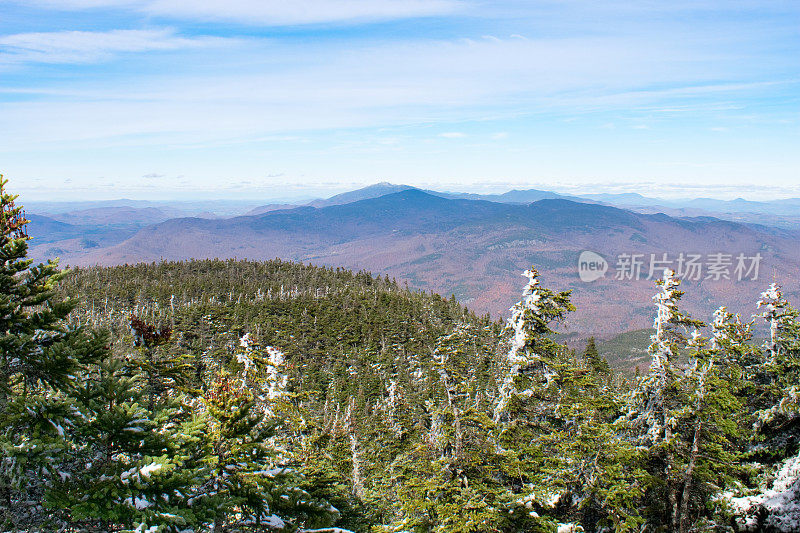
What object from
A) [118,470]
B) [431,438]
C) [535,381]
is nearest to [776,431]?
[535,381]

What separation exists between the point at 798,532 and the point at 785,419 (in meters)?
4.22

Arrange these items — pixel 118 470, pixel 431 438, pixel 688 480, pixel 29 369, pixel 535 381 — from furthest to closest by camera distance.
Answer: pixel 535 381 < pixel 688 480 < pixel 431 438 < pixel 29 369 < pixel 118 470

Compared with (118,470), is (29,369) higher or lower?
higher

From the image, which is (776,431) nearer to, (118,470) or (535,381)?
(535,381)

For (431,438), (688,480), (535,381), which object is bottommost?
(688,480)

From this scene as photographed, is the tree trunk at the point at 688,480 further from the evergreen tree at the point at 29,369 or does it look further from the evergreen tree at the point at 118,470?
the evergreen tree at the point at 29,369

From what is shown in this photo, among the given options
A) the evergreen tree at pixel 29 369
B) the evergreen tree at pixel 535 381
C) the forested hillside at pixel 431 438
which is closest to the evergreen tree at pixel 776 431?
the forested hillside at pixel 431 438

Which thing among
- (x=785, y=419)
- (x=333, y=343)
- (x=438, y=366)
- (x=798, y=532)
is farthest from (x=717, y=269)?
(x=333, y=343)

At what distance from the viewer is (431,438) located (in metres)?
13.8

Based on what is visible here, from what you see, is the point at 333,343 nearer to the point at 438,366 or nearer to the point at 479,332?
the point at 479,332

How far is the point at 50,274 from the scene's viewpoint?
10.1m

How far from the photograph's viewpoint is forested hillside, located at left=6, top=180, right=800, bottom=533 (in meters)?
9.02

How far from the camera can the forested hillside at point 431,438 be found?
9.02 meters

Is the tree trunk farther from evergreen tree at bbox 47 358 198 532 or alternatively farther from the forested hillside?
evergreen tree at bbox 47 358 198 532
